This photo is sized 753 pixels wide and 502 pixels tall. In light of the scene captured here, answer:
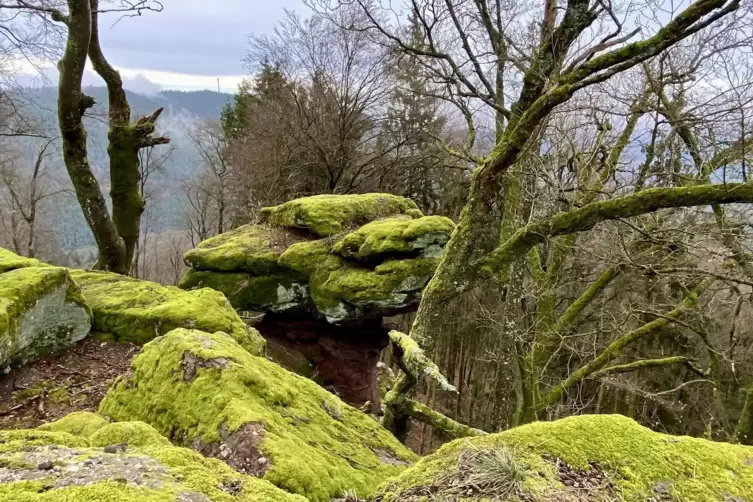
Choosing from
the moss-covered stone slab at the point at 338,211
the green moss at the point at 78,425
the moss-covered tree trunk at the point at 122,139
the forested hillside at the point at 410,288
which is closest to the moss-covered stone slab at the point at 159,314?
the forested hillside at the point at 410,288

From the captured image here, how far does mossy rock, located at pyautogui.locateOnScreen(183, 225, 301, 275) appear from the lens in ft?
39.1

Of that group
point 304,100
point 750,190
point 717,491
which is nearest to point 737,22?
point 750,190

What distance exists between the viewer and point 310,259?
11.4 metres

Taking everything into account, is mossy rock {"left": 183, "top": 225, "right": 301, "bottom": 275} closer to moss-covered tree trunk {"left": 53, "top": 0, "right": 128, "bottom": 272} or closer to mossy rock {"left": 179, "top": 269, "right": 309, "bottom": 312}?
mossy rock {"left": 179, "top": 269, "right": 309, "bottom": 312}

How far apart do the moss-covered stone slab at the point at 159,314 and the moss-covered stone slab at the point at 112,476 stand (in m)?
4.25

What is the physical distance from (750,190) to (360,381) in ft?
33.6

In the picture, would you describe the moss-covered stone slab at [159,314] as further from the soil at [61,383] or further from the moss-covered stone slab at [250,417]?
the moss-covered stone slab at [250,417]

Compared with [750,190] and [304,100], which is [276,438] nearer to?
[750,190]

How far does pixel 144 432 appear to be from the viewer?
2553mm

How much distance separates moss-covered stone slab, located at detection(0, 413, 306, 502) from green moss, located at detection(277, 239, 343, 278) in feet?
30.5

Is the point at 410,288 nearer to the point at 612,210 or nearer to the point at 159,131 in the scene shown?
the point at 612,210

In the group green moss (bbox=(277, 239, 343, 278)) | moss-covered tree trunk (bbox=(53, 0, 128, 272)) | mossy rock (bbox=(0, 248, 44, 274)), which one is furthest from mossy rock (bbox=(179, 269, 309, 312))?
mossy rock (bbox=(0, 248, 44, 274))

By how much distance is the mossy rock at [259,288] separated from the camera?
11.8 metres

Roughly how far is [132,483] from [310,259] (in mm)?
9883
